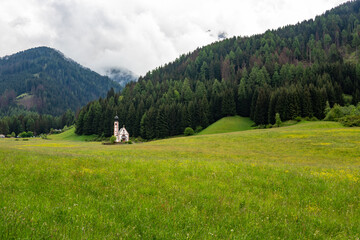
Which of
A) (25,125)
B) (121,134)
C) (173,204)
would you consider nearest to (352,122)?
(173,204)

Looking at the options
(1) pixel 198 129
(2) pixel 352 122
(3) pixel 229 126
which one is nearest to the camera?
(2) pixel 352 122

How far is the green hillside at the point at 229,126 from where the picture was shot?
3794 inches

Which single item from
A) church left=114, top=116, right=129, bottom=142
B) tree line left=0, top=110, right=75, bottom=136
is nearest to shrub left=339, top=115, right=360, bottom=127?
church left=114, top=116, right=129, bottom=142

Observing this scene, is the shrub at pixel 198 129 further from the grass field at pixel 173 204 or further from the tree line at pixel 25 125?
the tree line at pixel 25 125

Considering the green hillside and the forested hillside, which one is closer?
the forested hillside

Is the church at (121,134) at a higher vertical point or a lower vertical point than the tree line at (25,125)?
lower

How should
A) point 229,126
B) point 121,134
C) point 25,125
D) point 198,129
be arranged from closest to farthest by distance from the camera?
point 229,126 → point 198,129 → point 121,134 → point 25,125

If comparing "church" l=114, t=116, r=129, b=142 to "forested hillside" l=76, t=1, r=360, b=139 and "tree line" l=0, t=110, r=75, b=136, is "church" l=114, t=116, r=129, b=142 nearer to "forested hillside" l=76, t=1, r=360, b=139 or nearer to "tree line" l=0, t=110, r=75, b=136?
"forested hillside" l=76, t=1, r=360, b=139

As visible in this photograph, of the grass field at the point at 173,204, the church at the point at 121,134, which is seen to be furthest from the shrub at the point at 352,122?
the church at the point at 121,134

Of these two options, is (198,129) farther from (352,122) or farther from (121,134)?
(352,122)

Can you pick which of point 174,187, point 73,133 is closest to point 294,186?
point 174,187

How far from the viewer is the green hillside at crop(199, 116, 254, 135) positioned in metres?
96.4

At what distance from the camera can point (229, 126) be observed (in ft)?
328

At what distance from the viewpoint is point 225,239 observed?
4848 millimetres
